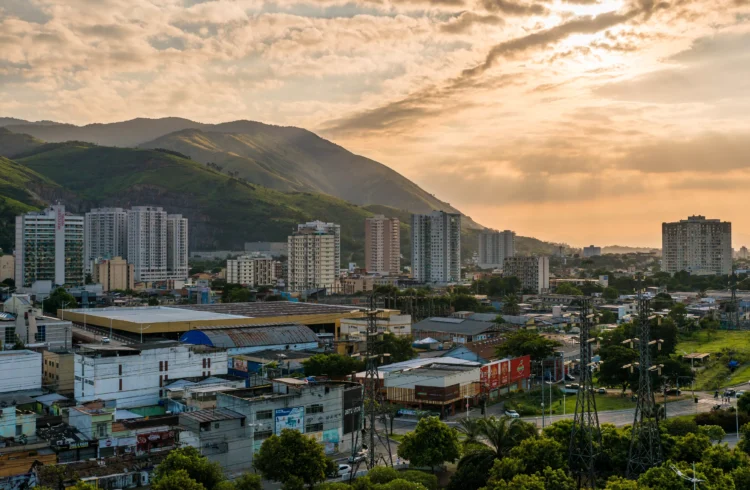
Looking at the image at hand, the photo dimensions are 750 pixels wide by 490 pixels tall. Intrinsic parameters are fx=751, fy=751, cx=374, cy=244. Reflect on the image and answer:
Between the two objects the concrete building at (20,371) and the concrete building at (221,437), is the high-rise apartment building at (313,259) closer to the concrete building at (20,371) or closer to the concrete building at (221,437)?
the concrete building at (20,371)

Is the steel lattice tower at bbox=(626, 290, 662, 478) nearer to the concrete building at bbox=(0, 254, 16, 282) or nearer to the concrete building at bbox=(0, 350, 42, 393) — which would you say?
the concrete building at bbox=(0, 350, 42, 393)

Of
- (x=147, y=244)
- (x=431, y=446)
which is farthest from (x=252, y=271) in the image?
(x=431, y=446)

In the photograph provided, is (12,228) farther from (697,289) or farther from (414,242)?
(697,289)

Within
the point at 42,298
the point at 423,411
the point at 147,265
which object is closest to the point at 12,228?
the point at 147,265

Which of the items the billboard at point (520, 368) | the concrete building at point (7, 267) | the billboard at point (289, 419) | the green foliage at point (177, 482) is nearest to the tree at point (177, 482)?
the green foliage at point (177, 482)

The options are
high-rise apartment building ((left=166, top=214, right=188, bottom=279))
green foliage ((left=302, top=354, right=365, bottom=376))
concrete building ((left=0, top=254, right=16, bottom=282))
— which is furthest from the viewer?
high-rise apartment building ((left=166, top=214, right=188, bottom=279))

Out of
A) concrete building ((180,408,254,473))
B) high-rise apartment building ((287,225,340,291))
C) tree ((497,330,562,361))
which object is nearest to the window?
concrete building ((180,408,254,473))
